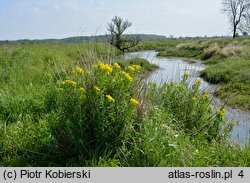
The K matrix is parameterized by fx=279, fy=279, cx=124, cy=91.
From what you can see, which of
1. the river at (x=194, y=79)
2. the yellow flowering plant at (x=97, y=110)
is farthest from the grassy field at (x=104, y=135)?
the river at (x=194, y=79)

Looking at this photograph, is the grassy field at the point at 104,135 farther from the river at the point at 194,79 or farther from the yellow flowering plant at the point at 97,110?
the river at the point at 194,79

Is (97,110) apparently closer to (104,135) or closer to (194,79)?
(104,135)

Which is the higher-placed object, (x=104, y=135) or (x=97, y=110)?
(x=97, y=110)

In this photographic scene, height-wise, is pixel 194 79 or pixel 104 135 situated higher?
pixel 194 79

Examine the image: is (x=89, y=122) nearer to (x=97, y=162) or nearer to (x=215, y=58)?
(x=97, y=162)

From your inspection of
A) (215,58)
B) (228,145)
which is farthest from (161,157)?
(215,58)

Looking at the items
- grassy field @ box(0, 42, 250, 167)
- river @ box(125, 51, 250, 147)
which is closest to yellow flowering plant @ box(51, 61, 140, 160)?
grassy field @ box(0, 42, 250, 167)

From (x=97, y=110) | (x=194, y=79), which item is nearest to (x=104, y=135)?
(x=97, y=110)

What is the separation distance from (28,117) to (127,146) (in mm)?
1992

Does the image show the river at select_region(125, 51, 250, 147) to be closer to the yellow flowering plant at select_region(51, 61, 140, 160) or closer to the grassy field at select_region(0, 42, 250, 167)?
the grassy field at select_region(0, 42, 250, 167)

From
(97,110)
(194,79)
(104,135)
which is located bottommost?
(104,135)

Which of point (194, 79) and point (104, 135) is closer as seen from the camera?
point (104, 135)

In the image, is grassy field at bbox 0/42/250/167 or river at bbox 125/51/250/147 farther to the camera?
river at bbox 125/51/250/147

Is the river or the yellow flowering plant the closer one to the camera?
the yellow flowering plant
